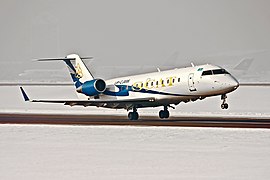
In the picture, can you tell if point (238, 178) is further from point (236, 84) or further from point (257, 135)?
point (236, 84)

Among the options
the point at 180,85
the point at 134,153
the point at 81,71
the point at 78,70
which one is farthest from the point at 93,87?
the point at 134,153

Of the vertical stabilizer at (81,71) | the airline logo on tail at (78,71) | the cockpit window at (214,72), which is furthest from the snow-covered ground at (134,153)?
the airline logo on tail at (78,71)

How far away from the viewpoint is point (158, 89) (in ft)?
125

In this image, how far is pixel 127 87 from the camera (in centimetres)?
4019

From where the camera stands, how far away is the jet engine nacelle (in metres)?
40.3

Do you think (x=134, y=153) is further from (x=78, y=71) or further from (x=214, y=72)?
(x=78, y=71)

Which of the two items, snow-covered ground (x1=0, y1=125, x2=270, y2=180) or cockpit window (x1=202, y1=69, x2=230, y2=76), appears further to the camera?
cockpit window (x1=202, y1=69, x2=230, y2=76)

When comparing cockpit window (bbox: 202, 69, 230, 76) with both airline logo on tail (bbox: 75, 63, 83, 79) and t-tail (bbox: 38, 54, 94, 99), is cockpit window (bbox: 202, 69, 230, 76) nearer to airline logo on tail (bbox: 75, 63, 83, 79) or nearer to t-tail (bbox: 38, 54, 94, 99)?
t-tail (bbox: 38, 54, 94, 99)

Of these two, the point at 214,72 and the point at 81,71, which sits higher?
the point at 214,72

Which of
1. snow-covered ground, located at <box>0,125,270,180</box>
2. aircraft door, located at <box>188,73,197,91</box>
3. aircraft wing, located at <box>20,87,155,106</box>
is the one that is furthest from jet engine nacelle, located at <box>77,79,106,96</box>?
snow-covered ground, located at <box>0,125,270,180</box>

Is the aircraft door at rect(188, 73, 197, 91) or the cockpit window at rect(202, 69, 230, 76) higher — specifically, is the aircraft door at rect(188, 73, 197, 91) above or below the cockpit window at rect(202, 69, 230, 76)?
below

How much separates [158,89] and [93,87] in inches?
173

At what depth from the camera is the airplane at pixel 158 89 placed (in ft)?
118

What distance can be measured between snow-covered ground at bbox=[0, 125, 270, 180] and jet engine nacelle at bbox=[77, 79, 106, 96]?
9724mm
